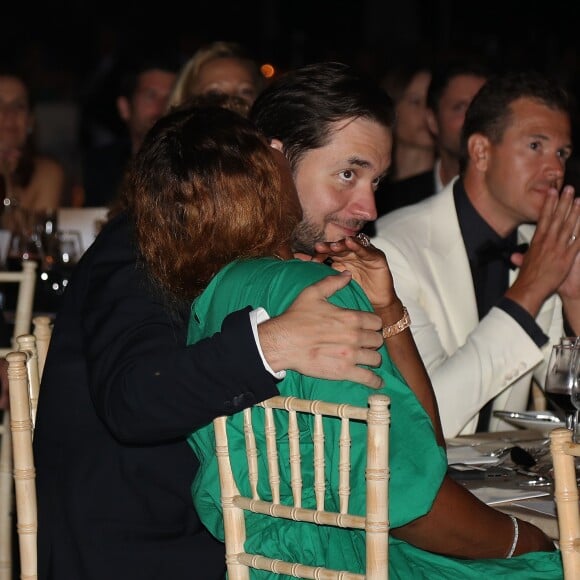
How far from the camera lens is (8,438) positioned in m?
2.98

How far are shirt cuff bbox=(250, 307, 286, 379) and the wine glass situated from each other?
84 centimetres

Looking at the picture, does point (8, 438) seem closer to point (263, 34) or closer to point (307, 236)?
point (307, 236)

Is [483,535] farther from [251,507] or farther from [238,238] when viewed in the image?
[238,238]

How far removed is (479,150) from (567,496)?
5.67 feet

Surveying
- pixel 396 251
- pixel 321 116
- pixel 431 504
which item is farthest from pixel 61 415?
pixel 396 251

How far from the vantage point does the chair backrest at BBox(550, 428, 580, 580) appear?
5.35ft

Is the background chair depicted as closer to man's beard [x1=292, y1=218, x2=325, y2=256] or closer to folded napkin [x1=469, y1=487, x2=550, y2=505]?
man's beard [x1=292, y1=218, x2=325, y2=256]

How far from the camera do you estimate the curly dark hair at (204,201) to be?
1.76 meters

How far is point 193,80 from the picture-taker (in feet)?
15.3

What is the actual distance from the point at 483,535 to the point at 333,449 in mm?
333

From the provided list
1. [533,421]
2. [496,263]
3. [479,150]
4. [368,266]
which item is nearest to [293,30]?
[479,150]

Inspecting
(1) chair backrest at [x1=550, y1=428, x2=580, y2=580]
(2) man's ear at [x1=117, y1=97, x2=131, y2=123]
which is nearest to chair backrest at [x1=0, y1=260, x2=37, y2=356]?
(1) chair backrest at [x1=550, y1=428, x2=580, y2=580]

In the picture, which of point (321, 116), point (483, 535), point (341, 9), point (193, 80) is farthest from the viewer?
point (341, 9)

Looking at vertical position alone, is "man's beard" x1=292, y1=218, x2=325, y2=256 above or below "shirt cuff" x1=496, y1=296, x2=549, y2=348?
above
